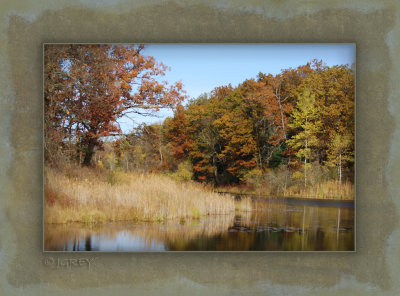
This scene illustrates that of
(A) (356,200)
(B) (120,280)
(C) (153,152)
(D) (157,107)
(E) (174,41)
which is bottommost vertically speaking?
(B) (120,280)

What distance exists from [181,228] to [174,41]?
2515 millimetres

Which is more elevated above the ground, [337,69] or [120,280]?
[337,69]

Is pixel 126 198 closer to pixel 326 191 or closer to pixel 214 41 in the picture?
pixel 214 41

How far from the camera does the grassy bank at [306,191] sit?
196 inches

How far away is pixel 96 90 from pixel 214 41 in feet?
5.83

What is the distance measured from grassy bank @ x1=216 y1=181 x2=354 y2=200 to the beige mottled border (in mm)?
185

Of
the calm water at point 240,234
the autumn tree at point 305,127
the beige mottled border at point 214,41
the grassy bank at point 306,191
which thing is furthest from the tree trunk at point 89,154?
the autumn tree at point 305,127

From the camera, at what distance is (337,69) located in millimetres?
5031

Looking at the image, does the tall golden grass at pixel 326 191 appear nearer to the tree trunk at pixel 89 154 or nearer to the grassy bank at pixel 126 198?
the grassy bank at pixel 126 198

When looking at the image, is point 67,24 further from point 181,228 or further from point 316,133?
point 316,133

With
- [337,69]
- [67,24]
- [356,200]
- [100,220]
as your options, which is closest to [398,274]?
[356,200]

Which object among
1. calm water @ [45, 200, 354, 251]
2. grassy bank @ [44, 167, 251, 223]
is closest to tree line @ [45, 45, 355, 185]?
grassy bank @ [44, 167, 251, 223]

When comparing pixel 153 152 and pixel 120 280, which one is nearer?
pixel 120 280

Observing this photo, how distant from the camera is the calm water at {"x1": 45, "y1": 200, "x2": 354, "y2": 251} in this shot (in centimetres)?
488
